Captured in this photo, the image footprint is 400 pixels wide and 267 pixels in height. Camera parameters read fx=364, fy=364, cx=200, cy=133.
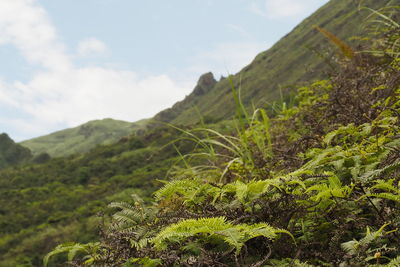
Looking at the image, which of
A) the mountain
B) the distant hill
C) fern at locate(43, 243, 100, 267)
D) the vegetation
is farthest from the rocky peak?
fern at locate(43, 243, 100, 267)

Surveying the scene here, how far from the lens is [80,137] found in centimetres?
13638

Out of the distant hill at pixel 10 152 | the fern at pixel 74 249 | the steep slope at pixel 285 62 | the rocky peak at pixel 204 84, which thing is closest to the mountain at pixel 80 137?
the rocky peak at pixel 204 84

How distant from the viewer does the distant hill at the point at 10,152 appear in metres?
64.8

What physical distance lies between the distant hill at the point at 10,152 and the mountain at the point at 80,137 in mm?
47991

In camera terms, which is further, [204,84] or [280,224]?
[204,84]

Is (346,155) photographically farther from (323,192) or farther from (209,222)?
(209,222)

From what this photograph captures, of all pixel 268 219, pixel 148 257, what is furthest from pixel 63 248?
pixel 268 219

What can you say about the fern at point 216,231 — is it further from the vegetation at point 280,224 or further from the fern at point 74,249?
the fern at point 74,249

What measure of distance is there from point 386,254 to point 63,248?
4.82 feet

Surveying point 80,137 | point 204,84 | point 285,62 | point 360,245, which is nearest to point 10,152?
point 204,84

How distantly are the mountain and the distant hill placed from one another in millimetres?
47991

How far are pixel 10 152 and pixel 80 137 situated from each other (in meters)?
71.0

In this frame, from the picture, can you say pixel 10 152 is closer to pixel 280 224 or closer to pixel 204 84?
pixel 204 84

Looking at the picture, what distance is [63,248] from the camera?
1780 mm
